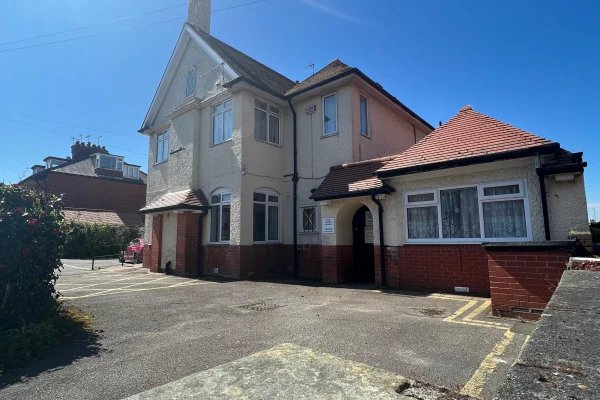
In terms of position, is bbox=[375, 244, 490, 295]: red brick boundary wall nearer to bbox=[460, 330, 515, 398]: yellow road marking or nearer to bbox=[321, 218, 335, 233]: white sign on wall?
bbox=[321, 218, 335, 233]: white sign on wall

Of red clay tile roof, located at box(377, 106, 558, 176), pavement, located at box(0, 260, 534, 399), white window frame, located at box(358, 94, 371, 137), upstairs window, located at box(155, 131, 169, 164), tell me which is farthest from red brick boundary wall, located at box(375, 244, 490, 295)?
upstairs window, located at box(155, 131, 169, 164)

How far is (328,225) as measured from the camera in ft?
36.5

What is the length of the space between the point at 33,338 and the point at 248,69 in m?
12.9

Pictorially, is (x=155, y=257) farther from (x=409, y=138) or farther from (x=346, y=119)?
(x=409, y=138)

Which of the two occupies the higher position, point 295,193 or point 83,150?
point 83,150

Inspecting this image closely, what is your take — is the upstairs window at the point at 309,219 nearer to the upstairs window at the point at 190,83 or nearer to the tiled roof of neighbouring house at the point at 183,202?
the tiled roof of neighbouring house at the point at 183,202

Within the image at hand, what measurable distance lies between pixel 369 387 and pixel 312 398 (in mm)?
523

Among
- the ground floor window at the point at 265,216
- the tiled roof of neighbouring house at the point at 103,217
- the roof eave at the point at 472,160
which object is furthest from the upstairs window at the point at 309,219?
the tiled roof of neighbouring house at the point at 103,217

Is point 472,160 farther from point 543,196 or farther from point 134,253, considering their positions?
point 134,253

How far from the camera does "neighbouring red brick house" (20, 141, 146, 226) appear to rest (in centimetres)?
3259

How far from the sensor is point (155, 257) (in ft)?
50.8

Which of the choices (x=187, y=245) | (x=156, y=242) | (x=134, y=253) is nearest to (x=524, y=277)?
(x=187, y=245)

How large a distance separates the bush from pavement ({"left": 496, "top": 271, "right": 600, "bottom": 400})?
629cm

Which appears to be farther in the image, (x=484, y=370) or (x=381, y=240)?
(x=381, y=240)
